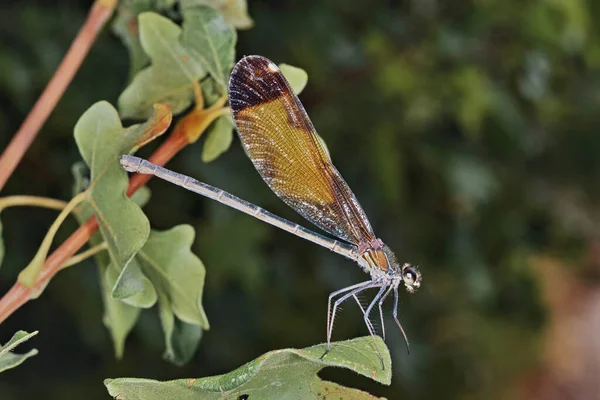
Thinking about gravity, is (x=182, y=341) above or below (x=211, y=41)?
below

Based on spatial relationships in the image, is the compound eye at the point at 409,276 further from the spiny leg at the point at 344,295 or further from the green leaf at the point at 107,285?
the green leaf at the point at 107,285

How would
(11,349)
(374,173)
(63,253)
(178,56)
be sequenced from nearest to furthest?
(11,349) → (63,253) → (178,56) → (374,173)

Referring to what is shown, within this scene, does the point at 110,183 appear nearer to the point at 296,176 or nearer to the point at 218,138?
the point at 218,138

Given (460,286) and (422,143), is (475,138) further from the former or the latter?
(460,286)

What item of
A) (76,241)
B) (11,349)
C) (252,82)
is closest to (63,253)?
(76,241)

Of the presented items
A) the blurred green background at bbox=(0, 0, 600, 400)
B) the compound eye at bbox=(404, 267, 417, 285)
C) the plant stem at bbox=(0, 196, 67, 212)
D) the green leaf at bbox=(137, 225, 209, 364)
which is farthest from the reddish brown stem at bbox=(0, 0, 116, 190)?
the blurred green background at bbox=(0, 0, 600, 400)

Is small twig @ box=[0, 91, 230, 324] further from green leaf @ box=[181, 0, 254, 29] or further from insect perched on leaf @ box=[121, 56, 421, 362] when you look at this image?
green leaf @ box=[181, 0, 254, 29]

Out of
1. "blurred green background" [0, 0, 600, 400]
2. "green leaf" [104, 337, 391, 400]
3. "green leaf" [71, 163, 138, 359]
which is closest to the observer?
"green leaf" [104, 337, 391, 400]
